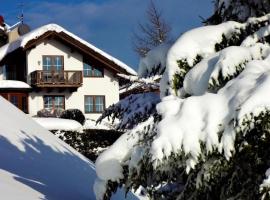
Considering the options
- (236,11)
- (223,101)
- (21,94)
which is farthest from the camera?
(21,94)

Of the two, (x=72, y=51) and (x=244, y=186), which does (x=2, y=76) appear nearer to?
(x=72, y=51)

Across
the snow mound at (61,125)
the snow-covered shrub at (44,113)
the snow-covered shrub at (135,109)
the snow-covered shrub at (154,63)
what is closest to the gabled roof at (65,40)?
the snow-covered shrub at (44,113)

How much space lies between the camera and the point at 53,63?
39219 millimetres

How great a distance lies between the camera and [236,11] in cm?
572

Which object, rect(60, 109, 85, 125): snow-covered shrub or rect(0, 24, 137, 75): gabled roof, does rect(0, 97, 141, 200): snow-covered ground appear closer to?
rect(60, 109, 85, 125): snow-covered shrub

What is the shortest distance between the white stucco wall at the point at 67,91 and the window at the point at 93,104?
0.29 m

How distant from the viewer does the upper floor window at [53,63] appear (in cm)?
3909

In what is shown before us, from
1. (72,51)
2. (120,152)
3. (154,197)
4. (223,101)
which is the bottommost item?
(154,197)

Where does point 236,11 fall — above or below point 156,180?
above

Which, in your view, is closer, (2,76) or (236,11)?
(236,11)

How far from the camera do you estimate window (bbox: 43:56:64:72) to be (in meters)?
39.1

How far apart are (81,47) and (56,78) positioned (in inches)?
106

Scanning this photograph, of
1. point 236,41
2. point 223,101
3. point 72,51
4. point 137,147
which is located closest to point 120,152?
point 137,147

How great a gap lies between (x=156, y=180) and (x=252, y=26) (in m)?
1.75
